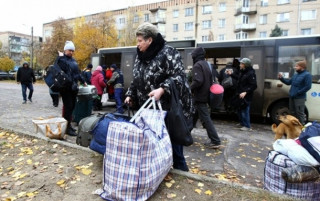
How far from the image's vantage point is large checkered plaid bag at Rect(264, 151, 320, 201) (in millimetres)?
2811

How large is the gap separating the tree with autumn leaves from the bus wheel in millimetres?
28364

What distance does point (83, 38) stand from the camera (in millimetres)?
33531

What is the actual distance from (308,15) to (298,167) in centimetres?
4456

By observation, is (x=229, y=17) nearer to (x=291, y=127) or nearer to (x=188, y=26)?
(x=188, y=26)

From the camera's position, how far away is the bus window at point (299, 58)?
7438 mm

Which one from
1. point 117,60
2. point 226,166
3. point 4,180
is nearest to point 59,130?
point 4,180

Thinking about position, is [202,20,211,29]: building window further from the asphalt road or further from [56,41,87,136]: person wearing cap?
[56,41,87,136]: person wearing cap

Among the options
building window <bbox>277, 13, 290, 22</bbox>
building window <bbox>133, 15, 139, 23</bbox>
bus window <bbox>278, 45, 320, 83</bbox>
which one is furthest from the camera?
building window <bbox>277, 13, 290, 22</bbox>

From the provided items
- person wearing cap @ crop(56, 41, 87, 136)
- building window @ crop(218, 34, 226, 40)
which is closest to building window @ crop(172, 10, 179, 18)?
building window @ crop(218, 34, 226, 40)

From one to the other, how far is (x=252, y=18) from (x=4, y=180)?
47.2 meters

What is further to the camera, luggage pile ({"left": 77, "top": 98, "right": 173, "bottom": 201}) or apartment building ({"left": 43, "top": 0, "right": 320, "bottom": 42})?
apartment building ({"left": 43, "top": 0, "right": 320, "bottom": 42})

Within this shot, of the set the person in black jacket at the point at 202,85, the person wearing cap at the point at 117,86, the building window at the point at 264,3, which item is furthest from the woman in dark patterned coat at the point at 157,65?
the building window at the point at 264,3

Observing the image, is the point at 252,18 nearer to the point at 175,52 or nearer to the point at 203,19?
the point at 203,19

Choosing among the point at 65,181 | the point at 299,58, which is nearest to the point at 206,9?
the point at 299,58
